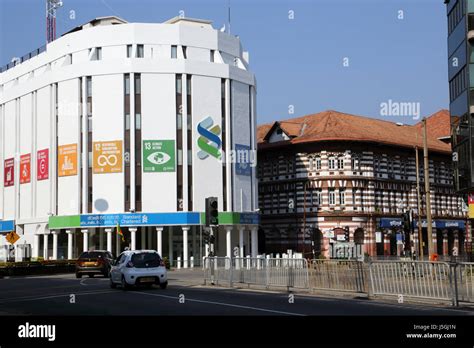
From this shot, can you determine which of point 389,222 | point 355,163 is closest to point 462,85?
point 355,163

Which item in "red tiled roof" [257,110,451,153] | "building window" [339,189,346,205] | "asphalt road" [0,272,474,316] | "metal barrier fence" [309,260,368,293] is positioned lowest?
"asphalt road" [0,272,474,316]

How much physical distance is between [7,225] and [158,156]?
20957mm

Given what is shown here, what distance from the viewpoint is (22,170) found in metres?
67.8

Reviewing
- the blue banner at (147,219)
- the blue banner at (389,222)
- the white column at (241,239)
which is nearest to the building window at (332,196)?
the blue banner at (389,222)

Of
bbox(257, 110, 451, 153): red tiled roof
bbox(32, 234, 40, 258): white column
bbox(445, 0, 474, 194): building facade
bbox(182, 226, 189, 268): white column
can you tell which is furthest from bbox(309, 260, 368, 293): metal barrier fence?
bbox(32, 234, 40, 258): white column

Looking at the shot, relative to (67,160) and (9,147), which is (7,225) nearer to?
(9,147)

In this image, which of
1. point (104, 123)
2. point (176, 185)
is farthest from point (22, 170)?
point (176, 185)

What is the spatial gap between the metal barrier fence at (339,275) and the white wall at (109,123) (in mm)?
36530

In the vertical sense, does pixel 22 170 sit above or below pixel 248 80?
below

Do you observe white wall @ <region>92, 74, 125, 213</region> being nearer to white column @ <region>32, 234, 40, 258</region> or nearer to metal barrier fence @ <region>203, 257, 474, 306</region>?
A: white column @ <region>32, 234, 40, 258</region>

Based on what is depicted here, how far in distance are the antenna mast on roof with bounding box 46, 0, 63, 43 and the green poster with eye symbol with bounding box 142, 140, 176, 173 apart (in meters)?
19.3

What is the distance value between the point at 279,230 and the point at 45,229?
2308 cm

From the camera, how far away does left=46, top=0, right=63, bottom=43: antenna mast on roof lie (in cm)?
6975

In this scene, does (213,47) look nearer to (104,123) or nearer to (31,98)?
(104,123)
